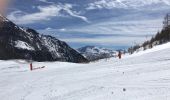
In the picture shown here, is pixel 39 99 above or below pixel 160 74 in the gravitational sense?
below

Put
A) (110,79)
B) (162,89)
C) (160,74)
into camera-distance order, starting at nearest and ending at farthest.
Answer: (162,89) → (160,74) → (110,79)

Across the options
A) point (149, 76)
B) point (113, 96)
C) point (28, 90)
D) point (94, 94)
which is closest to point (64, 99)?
point (94, 94)

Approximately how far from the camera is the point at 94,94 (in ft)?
55.4

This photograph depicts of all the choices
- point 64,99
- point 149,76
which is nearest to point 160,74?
point 149,76

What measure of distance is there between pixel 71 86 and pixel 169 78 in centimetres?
569

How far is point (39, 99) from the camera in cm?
1891

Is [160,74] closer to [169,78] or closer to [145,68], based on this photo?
[169,78]

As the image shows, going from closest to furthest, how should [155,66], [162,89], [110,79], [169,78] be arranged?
[162,89] < [169,78] < [110,79] < [155,66]

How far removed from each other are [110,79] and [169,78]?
151 inches

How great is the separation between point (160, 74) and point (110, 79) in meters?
2.80

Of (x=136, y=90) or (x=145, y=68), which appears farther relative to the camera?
(x=145, y=68)

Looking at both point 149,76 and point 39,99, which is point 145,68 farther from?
point 39,99

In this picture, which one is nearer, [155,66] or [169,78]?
[169,78]

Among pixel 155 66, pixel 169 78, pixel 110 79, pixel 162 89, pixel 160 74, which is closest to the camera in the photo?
pixel 162 89
